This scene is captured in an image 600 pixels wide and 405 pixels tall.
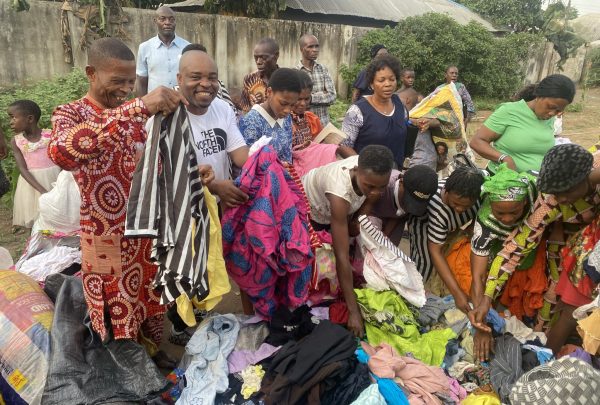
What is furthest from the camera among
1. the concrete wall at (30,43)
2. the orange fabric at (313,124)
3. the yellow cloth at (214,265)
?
the concrete wall at (30,43)

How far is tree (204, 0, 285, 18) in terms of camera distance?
10664mm

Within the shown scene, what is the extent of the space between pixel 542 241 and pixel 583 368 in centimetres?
115

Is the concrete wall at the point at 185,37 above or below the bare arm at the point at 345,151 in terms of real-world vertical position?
above

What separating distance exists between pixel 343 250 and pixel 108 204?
1.38 metres

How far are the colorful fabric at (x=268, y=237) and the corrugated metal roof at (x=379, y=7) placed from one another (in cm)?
1077

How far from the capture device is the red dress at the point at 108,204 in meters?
1.97

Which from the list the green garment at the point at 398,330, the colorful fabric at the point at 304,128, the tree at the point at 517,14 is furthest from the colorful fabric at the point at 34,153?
the tree at the point at 517,14

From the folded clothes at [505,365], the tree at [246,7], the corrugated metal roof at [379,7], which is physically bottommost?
the folded clothes at [505,365]

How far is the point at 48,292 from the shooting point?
9.19 ft

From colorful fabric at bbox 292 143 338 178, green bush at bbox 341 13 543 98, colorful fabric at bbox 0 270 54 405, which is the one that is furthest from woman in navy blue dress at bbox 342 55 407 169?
green bush at bbox 341 13 543 98

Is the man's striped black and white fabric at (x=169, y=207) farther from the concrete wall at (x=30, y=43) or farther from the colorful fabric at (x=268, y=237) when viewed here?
the concrete wall at (x=30, y=43)

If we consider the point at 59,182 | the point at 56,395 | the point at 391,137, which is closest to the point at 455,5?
the point at 391,137

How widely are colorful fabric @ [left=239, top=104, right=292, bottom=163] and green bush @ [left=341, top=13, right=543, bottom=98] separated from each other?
9183 millimetres

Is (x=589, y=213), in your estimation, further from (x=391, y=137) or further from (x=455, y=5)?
(x=455, y=5)
